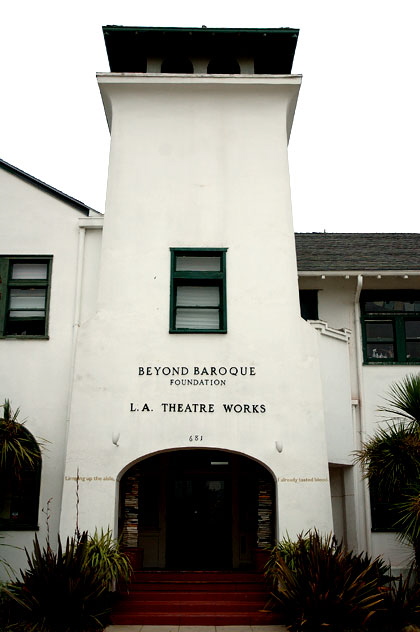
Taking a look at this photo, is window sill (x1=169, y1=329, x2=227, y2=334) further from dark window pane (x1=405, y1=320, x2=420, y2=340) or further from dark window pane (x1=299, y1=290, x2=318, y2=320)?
dark window pane (x1=405, y1=320, x2=420, y2=340)

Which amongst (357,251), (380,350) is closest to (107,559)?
(380,350)

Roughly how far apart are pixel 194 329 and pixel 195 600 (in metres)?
5.10

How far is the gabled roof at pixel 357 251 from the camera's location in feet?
59.2

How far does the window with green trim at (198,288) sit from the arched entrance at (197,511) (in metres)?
3.84

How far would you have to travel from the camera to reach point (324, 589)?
1153 centimetres

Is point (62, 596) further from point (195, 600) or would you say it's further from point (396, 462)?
point (396, 462)

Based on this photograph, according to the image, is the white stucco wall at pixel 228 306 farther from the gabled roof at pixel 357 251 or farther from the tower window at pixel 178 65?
the gabled roof at pixel 357 251

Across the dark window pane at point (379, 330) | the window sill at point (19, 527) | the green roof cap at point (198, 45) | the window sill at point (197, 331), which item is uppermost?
the green roof cap at point (198, 45)

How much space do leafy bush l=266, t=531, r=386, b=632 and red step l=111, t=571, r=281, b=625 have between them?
617 mm

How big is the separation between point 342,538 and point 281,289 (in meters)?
6.12

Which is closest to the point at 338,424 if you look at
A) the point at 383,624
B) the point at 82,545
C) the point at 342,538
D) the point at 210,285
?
the point at 342,538

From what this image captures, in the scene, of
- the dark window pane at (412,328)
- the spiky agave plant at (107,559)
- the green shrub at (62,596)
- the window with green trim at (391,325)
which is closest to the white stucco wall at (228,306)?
the spiky agave plant at (107,559)

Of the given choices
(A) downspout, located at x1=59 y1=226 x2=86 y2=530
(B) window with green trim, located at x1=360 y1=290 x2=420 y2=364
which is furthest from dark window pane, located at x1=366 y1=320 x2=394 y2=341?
(A) downspout, located at x1=59 y1=226 x2=86 y2=530

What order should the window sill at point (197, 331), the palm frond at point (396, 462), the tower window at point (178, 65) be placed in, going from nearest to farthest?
the palm frond at point (396, 462)
the window sill at point (197, 331)
the tower window at point (178, 65)
